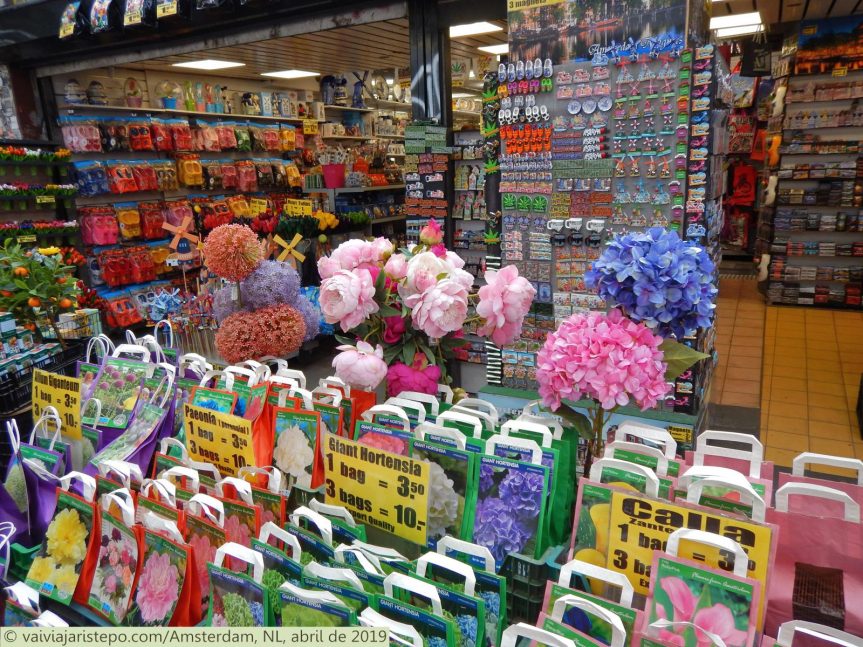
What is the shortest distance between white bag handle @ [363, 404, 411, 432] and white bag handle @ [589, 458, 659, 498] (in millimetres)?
517

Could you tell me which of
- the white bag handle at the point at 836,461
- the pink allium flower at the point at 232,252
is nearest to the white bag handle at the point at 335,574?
the white bag handle at the point at 836,461

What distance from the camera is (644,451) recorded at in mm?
1459

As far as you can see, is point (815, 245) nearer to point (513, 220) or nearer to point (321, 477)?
point (513, 220)

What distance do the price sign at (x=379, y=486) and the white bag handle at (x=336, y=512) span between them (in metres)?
0.06

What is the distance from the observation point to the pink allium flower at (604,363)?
1.41m

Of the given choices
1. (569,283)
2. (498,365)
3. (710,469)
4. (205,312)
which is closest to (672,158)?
(569,283)

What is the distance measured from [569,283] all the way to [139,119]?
18.7ft

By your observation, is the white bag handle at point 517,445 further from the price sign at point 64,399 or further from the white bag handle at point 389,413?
the price sign at point 64,399

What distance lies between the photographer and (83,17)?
5191mm

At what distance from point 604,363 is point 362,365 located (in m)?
0.68

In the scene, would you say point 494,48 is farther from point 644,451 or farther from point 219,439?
point 644,451

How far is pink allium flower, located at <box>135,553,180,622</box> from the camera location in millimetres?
1432

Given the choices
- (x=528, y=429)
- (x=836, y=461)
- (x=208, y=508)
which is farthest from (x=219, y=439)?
(x=836, y=461)

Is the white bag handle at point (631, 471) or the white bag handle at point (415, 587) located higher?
the white bag handle at point (631, 471)
